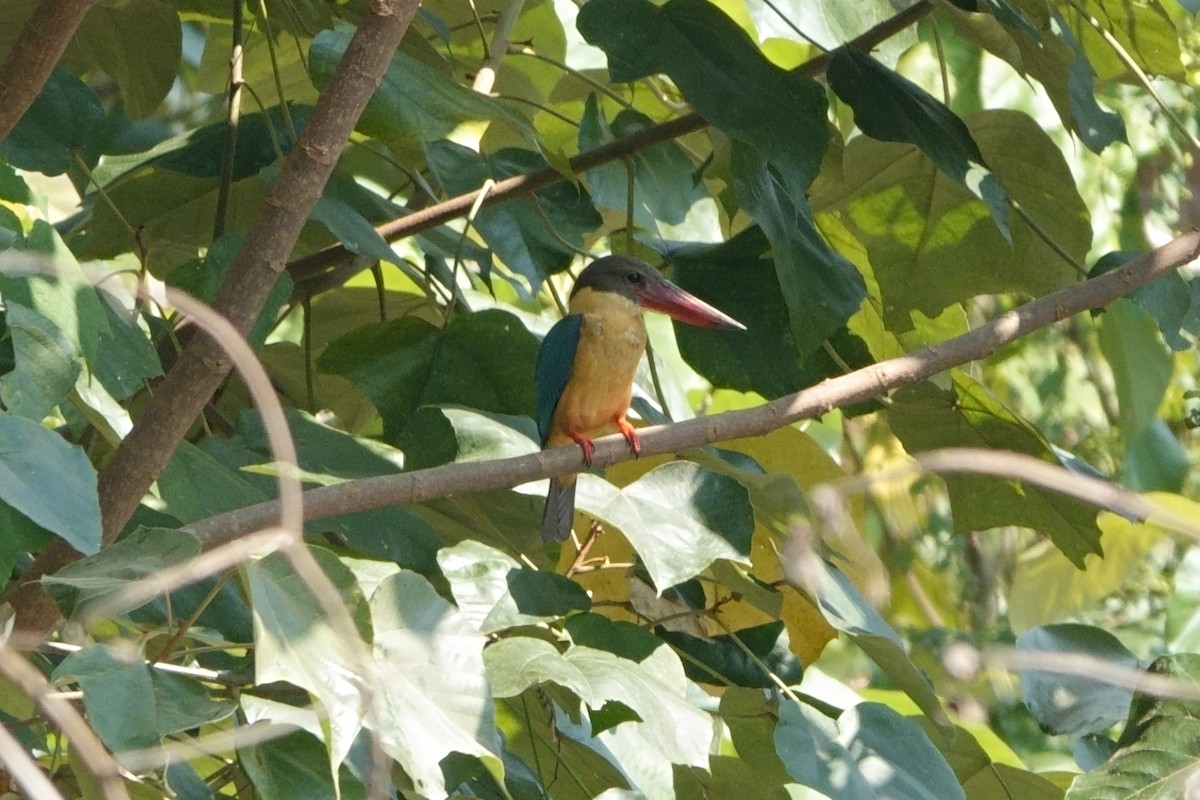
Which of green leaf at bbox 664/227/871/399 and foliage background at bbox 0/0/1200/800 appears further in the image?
green leaf at bbox 664/227/871/399

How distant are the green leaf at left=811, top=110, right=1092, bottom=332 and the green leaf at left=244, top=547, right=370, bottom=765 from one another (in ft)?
4.17

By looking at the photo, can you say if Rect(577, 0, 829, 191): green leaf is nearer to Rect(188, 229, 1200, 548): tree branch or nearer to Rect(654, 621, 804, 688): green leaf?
Rect(188, 229, 1200, 548): tree branch

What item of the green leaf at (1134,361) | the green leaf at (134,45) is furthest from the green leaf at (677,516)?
the green leaf at (1134,361)

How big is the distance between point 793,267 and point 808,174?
0.13 metres

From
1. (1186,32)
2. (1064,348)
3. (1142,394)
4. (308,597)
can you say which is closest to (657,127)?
(308,597)

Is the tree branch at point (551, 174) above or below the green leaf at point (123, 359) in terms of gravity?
above

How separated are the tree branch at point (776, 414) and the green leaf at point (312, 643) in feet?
0.62

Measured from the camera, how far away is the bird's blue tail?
2.25m

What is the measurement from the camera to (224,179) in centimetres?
209

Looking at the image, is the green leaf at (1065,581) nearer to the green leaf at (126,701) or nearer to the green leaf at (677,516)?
the green leaf at (677,516)

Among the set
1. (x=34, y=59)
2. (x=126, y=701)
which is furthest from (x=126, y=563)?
(x=34, y=59)

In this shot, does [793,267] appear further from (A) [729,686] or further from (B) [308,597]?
(B) [308,597]

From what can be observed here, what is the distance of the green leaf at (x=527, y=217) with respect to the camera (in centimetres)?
200

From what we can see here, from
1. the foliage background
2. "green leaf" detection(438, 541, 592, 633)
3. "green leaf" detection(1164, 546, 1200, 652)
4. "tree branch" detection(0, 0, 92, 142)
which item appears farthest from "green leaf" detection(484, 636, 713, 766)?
"green leaf" detection(1164, 546, 1200, 652)
